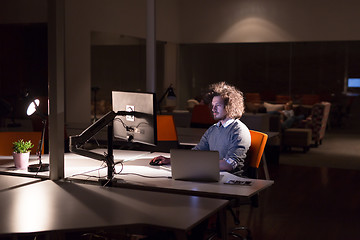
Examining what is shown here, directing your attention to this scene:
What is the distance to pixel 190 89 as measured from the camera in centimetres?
1172

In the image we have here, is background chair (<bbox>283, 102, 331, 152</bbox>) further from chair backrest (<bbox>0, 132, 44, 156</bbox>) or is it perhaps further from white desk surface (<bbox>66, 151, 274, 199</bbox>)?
white desk surface (<bbox>66, 151, 274, 199</bbox>)

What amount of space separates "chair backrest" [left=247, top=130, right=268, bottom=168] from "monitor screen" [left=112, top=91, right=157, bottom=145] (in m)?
0.95

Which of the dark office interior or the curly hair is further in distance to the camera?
the dark office interior

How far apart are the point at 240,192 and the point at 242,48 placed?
26.1 ft

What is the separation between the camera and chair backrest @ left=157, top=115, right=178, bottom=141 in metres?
5.96

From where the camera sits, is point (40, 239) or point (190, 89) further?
point (190, 89)

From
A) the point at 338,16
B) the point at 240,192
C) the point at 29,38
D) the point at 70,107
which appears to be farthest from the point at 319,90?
the point at 240,192

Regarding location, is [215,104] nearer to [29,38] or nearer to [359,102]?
[29,38]

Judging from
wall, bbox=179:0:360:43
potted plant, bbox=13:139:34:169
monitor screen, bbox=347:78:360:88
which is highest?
wall, bbox=179:0:360:43

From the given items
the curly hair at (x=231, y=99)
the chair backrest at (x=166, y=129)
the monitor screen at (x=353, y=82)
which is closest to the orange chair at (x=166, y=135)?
the chair backrest at (x=166, y=129)

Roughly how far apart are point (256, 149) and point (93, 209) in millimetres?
1902

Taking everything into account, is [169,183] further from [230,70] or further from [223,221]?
[230,70]

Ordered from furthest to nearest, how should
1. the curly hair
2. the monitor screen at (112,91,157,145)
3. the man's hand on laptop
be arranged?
the curly hair → the man's hand on laptop → the monitor screen at (112,91,157,145)

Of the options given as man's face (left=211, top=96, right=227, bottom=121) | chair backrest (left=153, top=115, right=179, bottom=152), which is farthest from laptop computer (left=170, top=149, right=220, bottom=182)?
chair backrest (left=153, top=115, right=179, bottom=152)
